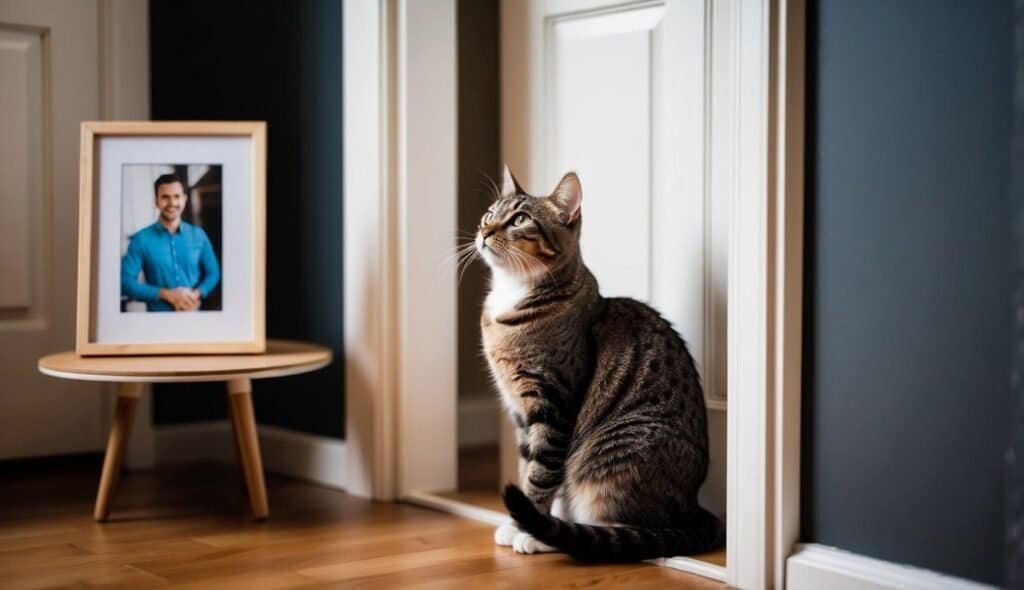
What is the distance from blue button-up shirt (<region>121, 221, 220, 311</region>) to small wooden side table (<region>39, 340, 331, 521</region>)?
0.15 metres

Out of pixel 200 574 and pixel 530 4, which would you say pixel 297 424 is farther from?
pixel 530 4

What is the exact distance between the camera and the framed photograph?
8.54ft

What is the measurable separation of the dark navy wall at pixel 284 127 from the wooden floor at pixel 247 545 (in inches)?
12.9

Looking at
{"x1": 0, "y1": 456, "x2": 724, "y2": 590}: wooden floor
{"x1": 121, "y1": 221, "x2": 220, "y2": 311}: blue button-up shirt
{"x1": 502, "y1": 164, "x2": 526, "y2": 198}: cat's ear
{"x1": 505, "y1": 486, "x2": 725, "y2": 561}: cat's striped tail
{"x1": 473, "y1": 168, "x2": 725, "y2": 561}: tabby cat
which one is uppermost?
{"x1": 502, "y1": 164, "x2": 526, "y2": 198}: cat's ear

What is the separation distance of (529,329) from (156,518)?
0.96 m

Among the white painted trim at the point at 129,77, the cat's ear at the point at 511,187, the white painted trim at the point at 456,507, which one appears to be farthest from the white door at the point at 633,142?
the white painted trim at the point at 129,77

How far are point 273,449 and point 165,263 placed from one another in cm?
75

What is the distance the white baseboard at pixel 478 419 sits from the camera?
11.7ft

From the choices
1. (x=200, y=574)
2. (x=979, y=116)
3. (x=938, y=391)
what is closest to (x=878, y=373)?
(x=938, y=391)

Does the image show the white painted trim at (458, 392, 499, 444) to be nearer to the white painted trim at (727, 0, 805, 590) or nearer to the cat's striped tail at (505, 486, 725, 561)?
the cat's striped tail at (505, 486, 725, 561)

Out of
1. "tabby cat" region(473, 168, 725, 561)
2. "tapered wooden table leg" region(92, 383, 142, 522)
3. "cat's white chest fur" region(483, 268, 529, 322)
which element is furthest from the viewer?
"tapered wooden table leg" region(92, 383, 142, 522)

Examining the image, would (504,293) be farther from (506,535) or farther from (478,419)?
(478,419)

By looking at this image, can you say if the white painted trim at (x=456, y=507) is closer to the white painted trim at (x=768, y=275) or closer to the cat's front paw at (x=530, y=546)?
the cat's front paw at (x=530, y=546)

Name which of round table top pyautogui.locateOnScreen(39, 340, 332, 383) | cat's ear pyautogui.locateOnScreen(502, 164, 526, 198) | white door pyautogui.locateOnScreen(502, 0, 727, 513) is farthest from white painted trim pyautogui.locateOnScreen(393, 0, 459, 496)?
cat's ear pyautogui.locateOnScreen(502, 164, 526, 198)
